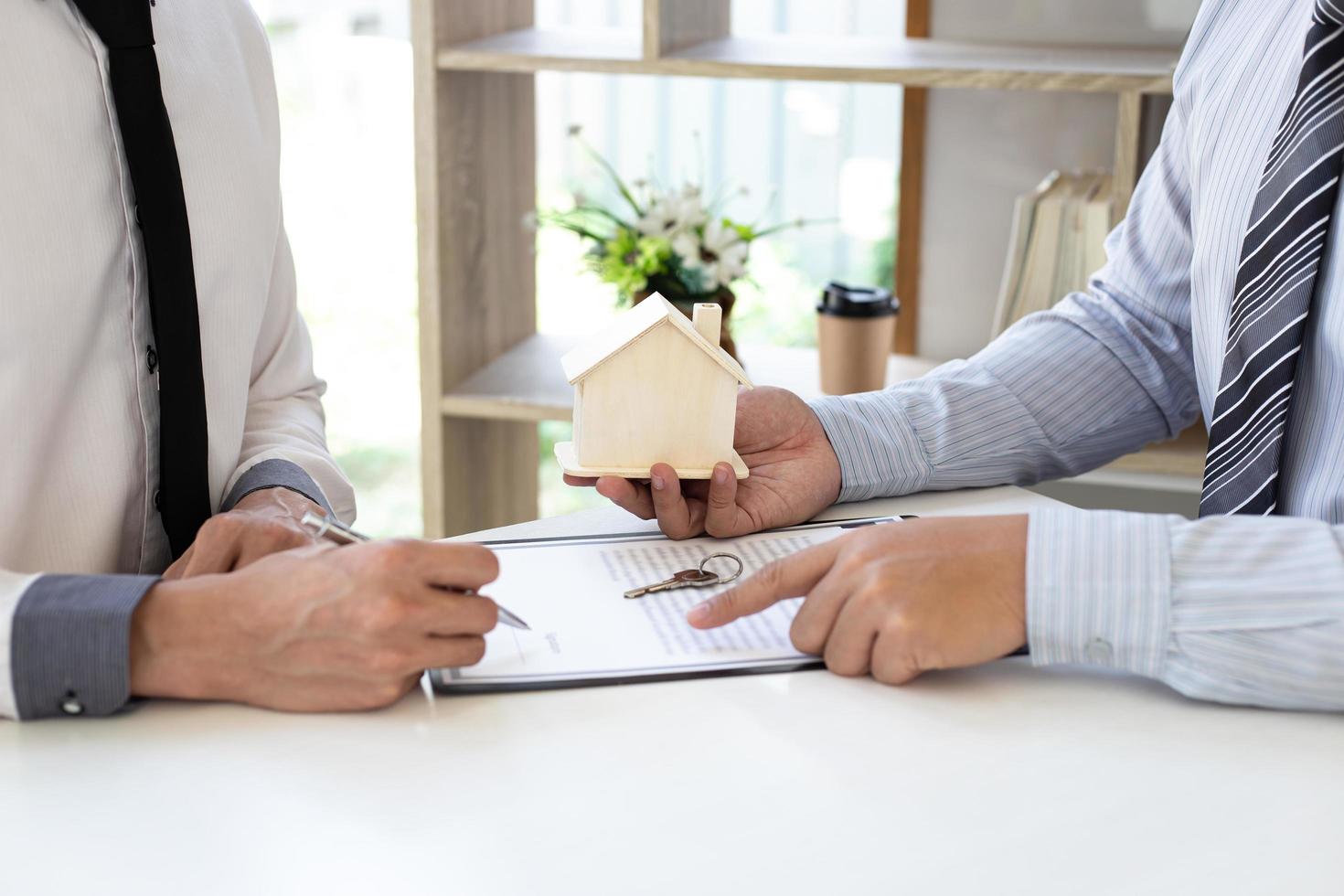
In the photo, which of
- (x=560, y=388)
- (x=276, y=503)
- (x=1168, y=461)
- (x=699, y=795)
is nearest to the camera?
(x=699, y=795)

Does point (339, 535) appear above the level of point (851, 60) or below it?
below

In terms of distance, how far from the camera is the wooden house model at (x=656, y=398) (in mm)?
1017

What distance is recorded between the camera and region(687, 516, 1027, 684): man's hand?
32.3 inches

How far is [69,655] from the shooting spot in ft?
2.48

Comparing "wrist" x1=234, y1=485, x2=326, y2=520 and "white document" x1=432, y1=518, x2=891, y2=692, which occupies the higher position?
"wrist" x1=234, y1=485, x2=326, y2=520

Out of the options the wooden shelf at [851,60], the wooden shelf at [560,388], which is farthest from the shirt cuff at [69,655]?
the wooden shelf at [851,60]

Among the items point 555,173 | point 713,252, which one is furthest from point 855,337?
point 555,173

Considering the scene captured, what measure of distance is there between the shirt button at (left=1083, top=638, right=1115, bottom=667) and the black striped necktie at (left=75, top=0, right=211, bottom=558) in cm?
68

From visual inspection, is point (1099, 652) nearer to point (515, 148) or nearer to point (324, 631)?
point (324, 631)

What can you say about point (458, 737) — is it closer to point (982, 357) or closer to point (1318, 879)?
point (1318, 879)

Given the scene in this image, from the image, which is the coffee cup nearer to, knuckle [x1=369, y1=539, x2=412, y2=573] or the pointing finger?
the pointing finger

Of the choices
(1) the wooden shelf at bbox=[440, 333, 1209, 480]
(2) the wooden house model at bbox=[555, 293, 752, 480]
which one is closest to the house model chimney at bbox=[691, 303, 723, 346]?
(2) the wooden house model at bbox=[555, 293, 752, 480]

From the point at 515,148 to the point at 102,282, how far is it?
55.3 inches

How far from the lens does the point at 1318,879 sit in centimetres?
65
